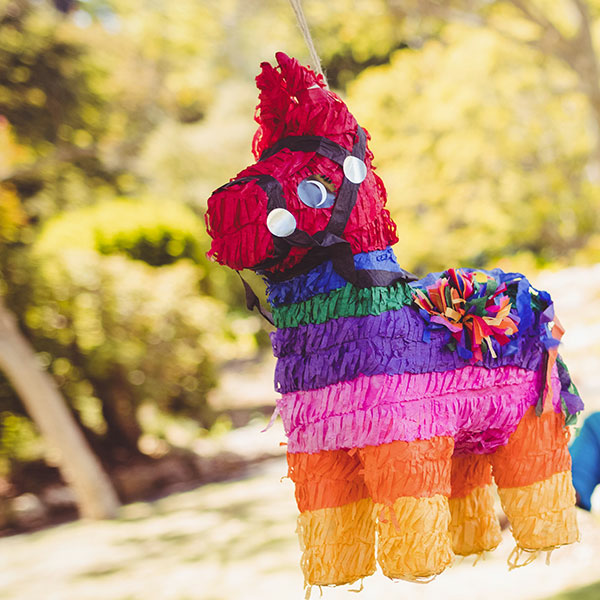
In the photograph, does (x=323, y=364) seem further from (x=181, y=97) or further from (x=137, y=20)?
(x=181, y=97)

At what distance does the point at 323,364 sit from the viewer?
2.59 ft

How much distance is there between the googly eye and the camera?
2.40 feet

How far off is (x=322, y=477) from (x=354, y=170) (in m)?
0.37

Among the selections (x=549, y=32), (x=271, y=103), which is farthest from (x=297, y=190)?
(x=549, y=32)

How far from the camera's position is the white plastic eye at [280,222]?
70cm

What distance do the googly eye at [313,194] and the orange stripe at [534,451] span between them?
402 millimetres

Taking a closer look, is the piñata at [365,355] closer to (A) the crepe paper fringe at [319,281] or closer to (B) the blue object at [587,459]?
(A) the crepe paper fringe at [319,281]

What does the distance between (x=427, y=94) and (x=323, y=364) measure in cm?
643

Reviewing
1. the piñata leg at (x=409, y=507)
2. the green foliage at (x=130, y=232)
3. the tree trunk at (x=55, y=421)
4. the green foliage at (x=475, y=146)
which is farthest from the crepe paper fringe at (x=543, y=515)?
the green foliage at (x=475, y=146)

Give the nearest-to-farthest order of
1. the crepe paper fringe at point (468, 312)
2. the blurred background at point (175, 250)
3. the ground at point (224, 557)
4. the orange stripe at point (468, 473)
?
the crepe paper fringe at point (468, 312), the orange stripe at point (468, 473), the ground at point (224, 557), the blurred background at point (175, 250)

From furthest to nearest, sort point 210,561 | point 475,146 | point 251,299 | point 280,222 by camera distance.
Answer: point 475,146, point 210,561, point 251,299, point 280,222

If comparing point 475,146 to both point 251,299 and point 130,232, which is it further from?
point 251,299

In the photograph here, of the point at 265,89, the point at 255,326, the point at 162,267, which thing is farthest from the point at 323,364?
the point at 255,326

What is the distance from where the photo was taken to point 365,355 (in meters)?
0.78
